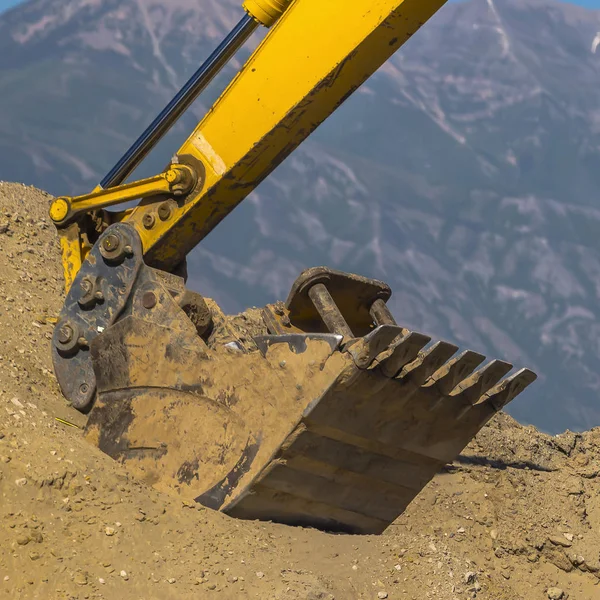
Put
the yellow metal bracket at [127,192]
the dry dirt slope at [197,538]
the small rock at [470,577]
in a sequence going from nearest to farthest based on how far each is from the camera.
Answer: the dry dirt slope at [197,538], the small rock at [470,577], the yellow metal bracket at [127,192]

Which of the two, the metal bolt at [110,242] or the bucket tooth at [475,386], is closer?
the bucket tooth at [475,386]

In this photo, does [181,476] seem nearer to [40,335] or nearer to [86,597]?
[86,597]

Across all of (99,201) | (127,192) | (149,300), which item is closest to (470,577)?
(149,300)

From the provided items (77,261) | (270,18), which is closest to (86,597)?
(77,261)

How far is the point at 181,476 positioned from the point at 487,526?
6.26ft

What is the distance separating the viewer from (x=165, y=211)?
4707mm

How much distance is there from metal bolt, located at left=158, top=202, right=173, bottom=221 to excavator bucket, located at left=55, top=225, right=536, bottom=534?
24 cm

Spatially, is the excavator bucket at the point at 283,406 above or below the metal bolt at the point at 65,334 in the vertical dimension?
above

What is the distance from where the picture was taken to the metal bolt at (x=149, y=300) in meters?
4.52

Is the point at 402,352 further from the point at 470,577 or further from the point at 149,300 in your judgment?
the point at 149,300

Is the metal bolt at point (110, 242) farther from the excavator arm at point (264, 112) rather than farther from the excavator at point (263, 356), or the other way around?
the excavator arm at point (264, 112)

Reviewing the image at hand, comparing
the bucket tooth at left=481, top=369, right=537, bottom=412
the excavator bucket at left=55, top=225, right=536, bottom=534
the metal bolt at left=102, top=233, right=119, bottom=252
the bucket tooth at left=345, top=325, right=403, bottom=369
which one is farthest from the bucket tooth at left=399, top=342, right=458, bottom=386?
the metal bolt at left=102, top=233, right=119, bottom=252

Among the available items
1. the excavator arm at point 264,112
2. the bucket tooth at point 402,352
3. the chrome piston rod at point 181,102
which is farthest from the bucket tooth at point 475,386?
the chrome piston rod at point 181,102

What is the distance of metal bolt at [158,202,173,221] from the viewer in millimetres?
4699
